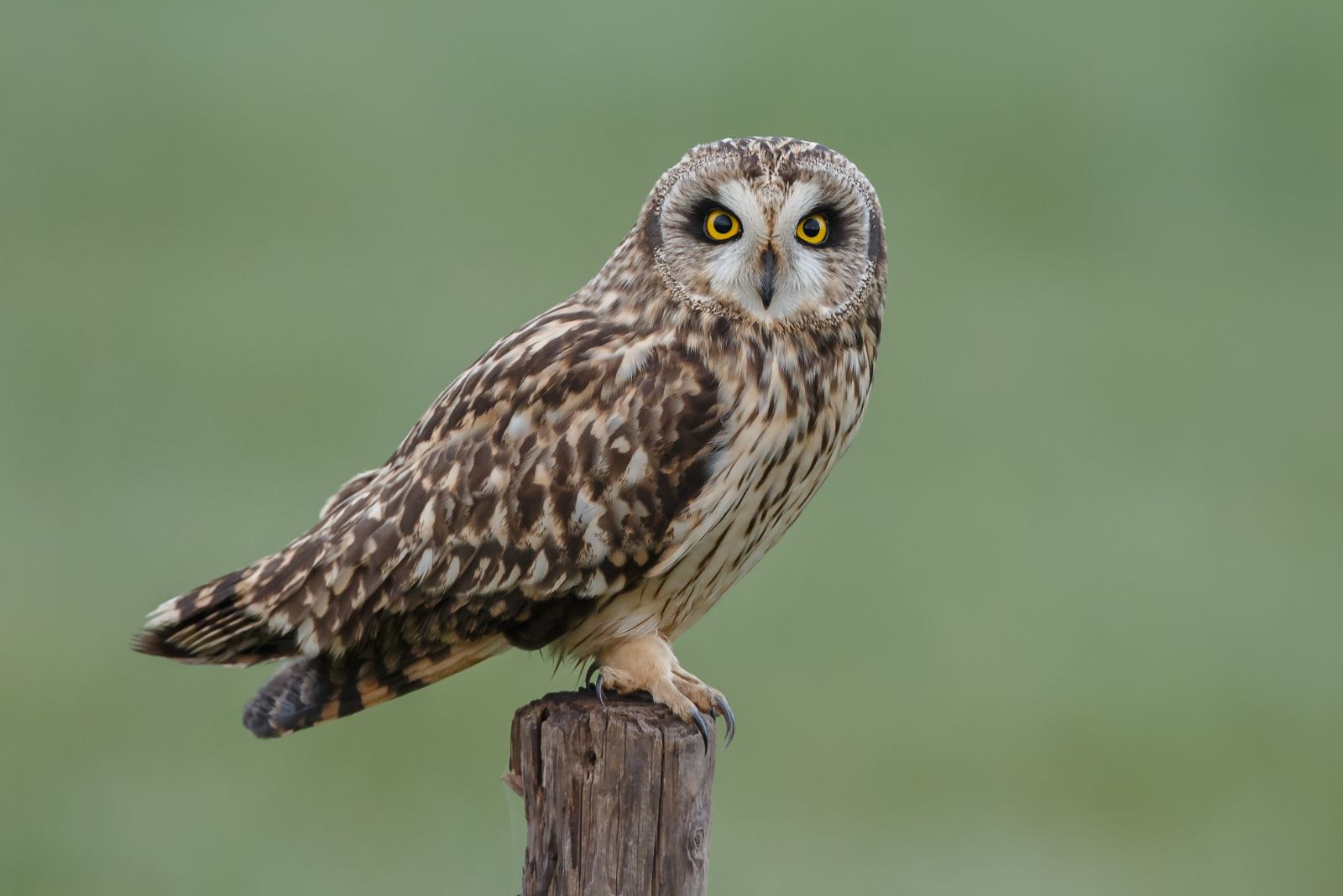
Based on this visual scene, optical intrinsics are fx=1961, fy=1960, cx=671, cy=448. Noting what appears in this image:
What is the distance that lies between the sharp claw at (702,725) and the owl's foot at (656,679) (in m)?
0.06

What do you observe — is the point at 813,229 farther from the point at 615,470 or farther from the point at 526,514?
the point at 526,514

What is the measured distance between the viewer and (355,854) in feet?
27.3

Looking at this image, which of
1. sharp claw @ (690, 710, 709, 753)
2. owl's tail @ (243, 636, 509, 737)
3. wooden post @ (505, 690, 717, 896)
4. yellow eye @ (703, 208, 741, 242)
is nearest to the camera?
wooden post @ (505, 690, 717, 896)

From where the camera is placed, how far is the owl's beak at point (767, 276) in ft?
11.8

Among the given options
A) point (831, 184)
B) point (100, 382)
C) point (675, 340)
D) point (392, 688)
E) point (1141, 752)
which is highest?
point (100, 382)

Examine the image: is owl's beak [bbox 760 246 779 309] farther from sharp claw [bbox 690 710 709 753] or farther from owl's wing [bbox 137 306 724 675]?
sharp claw [bbox 690 710 709 753]

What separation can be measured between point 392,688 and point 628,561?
21.4 inches

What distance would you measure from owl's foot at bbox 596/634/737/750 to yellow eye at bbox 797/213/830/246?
838 millimetres

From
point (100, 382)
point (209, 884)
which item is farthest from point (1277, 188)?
point (209, 884)

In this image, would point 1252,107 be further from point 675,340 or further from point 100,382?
point 675,340

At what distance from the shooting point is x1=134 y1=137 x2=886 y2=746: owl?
361 cm

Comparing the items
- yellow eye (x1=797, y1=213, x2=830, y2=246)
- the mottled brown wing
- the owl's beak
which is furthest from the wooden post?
yellow eye (x1=797, y1=213, x2=830, y2=246)

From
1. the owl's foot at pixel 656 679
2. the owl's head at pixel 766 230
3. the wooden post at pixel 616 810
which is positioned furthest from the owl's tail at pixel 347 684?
the owl's head at pixel 766 230

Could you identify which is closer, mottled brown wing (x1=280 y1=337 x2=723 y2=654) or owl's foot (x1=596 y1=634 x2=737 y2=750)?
mottled brown wing (x1=280 y1=337 x2=723 y2=654)
